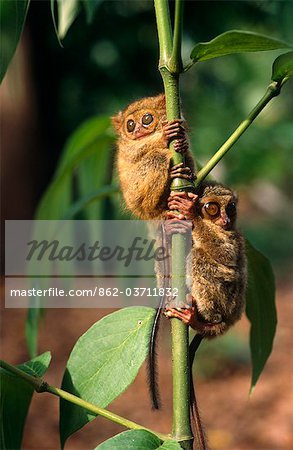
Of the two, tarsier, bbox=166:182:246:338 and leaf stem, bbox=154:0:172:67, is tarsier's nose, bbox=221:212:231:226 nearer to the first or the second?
tarsier, bbox=166:182:246:338

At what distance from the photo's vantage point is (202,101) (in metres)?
6.37

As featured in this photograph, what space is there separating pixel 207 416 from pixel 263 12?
2.19 metres

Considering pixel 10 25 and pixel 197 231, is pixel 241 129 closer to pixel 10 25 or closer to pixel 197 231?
pixel 197 231

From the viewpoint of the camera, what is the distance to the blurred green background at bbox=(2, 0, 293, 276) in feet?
16.3

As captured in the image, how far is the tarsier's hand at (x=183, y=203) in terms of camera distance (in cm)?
112

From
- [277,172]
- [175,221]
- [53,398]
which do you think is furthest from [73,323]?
[175,221]

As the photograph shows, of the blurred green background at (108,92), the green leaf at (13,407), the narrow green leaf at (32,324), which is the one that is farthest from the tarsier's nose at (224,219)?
the blurred green background at (108,92)

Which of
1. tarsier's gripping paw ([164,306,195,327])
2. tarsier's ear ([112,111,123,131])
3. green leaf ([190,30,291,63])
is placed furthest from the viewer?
tarsier's ear ([112,111,123,131])

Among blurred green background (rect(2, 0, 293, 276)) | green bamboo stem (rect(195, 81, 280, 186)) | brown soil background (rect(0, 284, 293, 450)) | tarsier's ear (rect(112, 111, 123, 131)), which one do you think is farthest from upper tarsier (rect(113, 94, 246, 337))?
blurred green background (rect(2, 0, 293, 276))

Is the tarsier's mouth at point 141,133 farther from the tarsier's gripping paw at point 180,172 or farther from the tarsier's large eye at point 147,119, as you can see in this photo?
the tarsier's gripping paw at point 180,172

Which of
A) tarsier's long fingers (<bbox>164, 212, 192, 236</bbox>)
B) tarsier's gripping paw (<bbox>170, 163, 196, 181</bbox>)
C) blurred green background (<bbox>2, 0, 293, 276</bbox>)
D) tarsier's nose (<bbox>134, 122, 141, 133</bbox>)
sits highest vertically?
blurred green background (<bbox>2, 0, 293, 276</bbox>)

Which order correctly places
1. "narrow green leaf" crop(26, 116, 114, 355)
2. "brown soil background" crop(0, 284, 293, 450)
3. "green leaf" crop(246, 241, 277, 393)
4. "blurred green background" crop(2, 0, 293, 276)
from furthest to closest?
1. "blurred green background" crop(2, 0, 293, 276)
2. "brown soil background" crop(0, 284, 293, 450)
3. "narrow green leaf" crop(26, 116, 114, 355)
4. "green leaf" crop(246, 241, 277, 393)

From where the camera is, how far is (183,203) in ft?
3.69

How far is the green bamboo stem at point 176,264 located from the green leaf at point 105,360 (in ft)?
0.35
